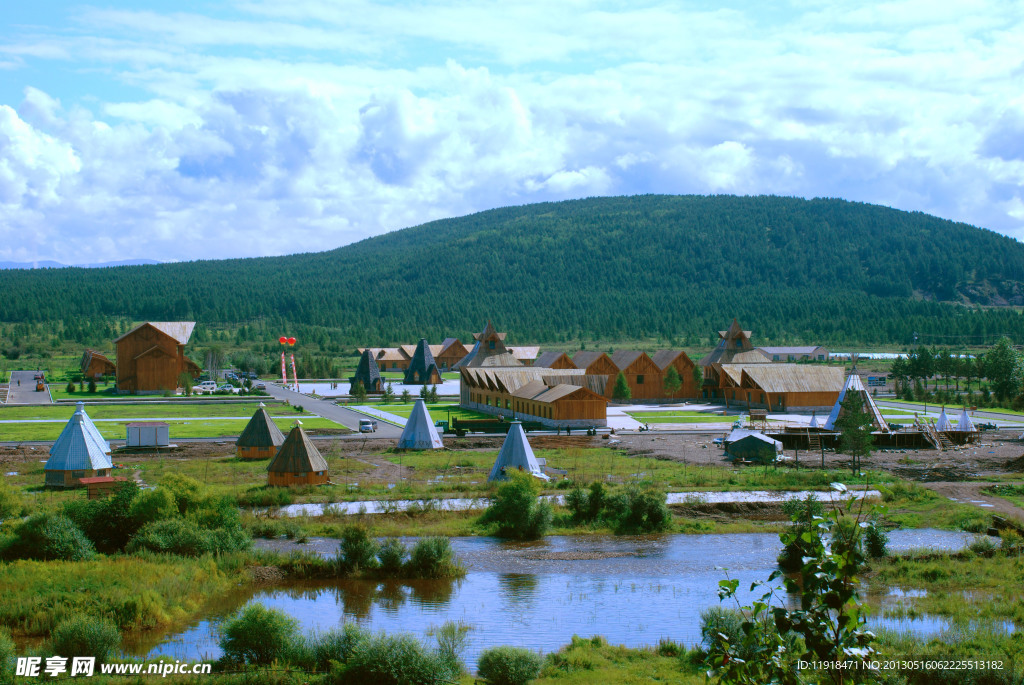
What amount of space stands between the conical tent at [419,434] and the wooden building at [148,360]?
1876 inches

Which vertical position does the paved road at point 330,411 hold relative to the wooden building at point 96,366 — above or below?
below

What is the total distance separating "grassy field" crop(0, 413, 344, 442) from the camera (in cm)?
4794

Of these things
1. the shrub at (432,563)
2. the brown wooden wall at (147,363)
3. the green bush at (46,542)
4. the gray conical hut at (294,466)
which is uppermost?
the brown wooden wall at (147,363)

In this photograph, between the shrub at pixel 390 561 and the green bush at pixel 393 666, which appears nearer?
the green bush at pixel 393 666

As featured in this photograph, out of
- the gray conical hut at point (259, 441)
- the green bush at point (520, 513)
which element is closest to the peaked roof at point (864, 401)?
the green bush at point (520, 513)

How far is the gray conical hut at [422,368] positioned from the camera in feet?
301

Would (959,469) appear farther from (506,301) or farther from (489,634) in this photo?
(506,301)

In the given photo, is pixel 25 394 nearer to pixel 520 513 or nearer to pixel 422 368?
pixel 422 368

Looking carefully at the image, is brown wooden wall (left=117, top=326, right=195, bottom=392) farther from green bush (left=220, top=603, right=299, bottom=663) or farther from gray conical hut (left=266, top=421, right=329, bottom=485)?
green bush (left=220, top=603, right=299, bottom=663)

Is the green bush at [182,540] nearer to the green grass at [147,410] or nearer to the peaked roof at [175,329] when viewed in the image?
the green grass at [147,410]

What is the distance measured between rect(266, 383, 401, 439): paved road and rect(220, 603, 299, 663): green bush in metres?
32.5

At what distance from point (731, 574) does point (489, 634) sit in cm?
775

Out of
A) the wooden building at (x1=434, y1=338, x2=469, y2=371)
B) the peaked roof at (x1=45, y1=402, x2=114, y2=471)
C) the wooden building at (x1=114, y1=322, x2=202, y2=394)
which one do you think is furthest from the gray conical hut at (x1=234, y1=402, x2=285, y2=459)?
the wooden building at (x1=434, y1=338, x2=469, y2=371)

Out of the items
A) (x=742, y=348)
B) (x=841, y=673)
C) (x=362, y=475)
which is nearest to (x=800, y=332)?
(x=742, y=348)
